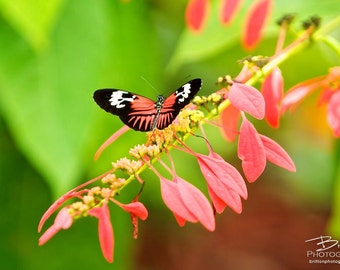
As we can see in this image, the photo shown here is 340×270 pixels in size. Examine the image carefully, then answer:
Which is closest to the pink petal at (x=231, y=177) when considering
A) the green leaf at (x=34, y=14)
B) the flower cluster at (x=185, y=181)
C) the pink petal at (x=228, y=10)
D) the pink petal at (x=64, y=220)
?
the flower cluster at (x=185, y=181)

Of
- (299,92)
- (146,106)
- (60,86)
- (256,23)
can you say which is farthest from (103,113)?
(146,106)

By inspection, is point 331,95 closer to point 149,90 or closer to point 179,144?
point 179,144

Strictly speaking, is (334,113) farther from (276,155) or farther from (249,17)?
(249,17)

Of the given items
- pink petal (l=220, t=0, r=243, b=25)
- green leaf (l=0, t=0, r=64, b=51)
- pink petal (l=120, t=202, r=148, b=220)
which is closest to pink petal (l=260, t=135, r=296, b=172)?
pink petal (l=120, t=202, r=148, b=220)

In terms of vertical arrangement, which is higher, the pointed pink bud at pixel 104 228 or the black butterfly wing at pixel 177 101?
the black butterfly wing at pixel 177 101

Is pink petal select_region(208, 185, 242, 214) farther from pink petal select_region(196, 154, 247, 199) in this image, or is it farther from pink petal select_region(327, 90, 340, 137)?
pink petal select_region(327, 90, 340, 137)

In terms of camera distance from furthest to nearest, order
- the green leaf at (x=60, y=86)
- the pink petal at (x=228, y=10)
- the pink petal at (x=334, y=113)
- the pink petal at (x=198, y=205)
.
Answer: the green leaf at (x=60, y=86)
the pink petal at (x=228, y=10)
the pink petal at (x=334, y=113)
the pink petal at (x=198, y=205)

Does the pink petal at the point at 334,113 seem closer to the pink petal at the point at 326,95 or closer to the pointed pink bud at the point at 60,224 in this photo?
the pink petal at the point at 326,95
